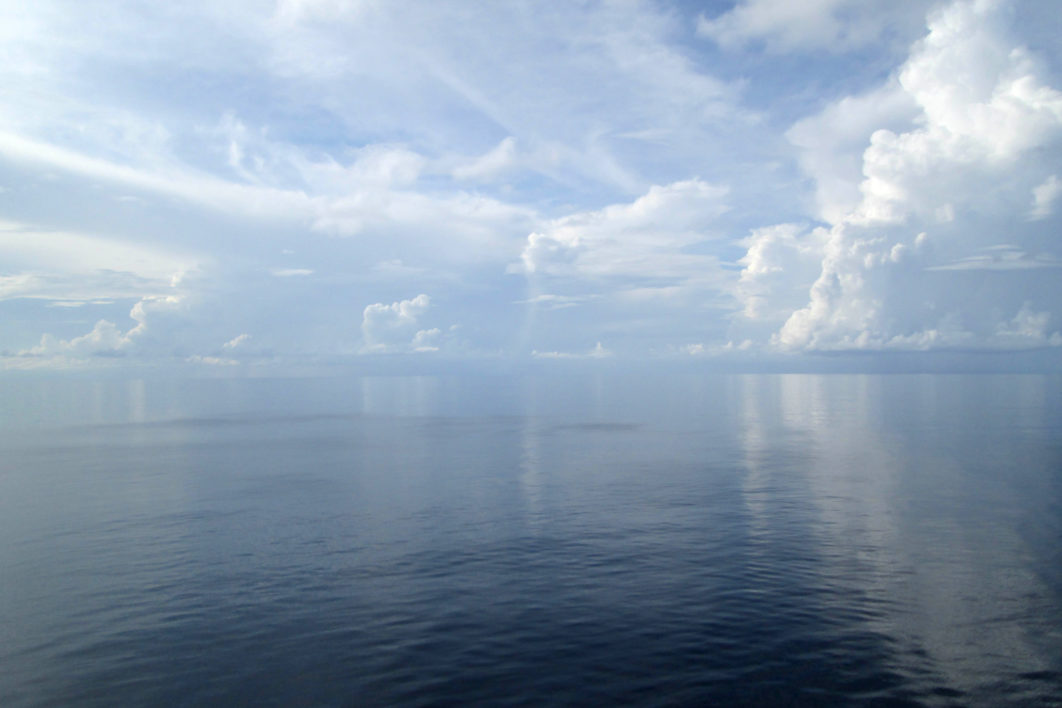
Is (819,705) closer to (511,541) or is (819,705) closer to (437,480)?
(511,541)

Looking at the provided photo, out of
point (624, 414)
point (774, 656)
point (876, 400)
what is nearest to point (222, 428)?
point (624, 414)

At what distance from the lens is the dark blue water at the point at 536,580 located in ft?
82.5

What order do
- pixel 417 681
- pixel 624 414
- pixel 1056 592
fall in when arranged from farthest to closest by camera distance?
pixel 624 414, pixel 1056 592, pixel 417 681

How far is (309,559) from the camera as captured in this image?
40750mm

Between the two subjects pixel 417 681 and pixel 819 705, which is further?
pixel 417 681

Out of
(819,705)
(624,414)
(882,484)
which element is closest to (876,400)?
(624,414)

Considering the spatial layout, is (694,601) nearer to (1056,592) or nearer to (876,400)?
(1056,592)

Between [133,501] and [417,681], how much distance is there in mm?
47280

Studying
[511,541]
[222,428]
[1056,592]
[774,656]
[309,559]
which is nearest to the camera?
[774,656]

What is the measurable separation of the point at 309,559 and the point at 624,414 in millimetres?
118889

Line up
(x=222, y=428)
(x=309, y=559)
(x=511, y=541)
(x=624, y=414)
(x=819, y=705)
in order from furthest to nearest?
(x=624, y=414), (x=222, y=428), (x=511, y=541), (x=309, y=559), (x=819, y=705)

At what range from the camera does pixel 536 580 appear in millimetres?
36281

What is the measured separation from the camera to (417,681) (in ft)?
82.1

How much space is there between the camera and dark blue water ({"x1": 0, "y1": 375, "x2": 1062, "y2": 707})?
25141mm
